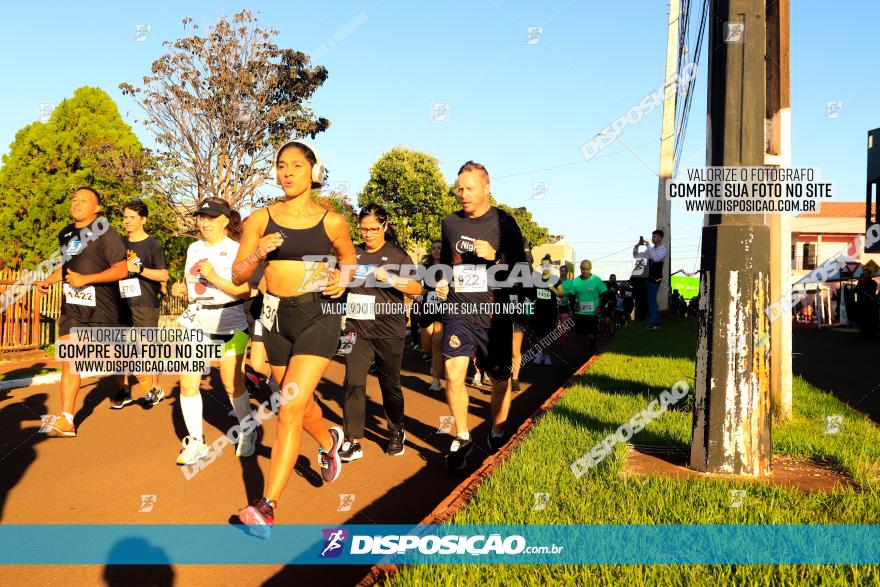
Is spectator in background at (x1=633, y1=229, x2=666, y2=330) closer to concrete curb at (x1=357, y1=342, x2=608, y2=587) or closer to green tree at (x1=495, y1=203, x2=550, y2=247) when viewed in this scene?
concrete curb at (x1=357, y1=342, x2=608, y2=587)

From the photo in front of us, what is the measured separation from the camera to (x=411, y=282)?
6.54 meters

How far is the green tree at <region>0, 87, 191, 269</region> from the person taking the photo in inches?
1049

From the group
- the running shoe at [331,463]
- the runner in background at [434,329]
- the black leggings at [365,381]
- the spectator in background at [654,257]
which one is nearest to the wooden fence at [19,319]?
the runner in background at [434,329]

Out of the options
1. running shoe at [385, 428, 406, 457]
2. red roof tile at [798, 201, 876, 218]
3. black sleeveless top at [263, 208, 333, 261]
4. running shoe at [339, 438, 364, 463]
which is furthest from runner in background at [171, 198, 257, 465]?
red roof tile at [798, 201, 876, 218]

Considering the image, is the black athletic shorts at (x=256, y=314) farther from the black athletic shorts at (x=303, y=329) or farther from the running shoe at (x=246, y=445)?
the running shoe at (x=246, y=445)

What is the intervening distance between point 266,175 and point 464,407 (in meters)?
24.3

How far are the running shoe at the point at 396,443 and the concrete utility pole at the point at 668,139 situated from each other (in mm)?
19658

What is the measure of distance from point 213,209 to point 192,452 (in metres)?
1.97

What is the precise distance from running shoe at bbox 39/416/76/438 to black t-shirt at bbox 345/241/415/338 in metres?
2.84

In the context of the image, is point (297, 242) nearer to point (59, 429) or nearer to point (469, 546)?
point (469, 546)

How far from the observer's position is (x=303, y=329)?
4750 mm

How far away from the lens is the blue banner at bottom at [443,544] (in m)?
3.31

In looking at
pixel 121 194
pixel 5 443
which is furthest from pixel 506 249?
pixel 121 194

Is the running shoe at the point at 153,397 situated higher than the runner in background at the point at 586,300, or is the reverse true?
the runner in background at the point at 586,300
